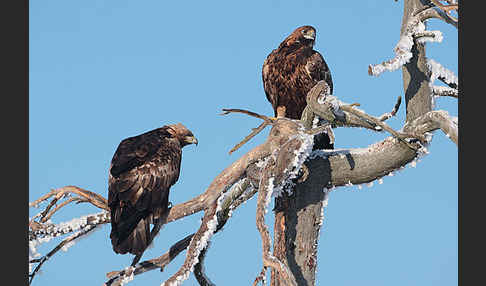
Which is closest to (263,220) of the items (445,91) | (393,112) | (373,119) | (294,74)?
(373,119)

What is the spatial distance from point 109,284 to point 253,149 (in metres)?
2.16

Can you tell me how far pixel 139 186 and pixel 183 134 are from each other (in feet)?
5.08

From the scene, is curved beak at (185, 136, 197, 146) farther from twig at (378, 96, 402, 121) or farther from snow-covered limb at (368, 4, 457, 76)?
snow-covered limb at (368, 4, 457, 76)

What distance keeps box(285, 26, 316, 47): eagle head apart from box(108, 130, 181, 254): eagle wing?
6.73ft

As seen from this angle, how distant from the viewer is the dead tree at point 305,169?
5.62 metres

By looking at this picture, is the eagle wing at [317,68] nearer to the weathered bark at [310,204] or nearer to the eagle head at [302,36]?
the eagle head at [302,36]

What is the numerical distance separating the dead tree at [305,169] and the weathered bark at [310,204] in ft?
0.03

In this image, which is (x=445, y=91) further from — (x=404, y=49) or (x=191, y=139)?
(x=191, y=139)

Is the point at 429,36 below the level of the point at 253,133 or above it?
above

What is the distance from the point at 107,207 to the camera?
671cm

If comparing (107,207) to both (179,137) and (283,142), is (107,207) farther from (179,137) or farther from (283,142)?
(283,142)

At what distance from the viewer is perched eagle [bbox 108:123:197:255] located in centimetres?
615

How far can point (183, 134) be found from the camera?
7.73 metres

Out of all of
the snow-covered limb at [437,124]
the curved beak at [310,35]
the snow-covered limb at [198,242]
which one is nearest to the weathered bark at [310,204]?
the snow-covered limb at [437,124]
